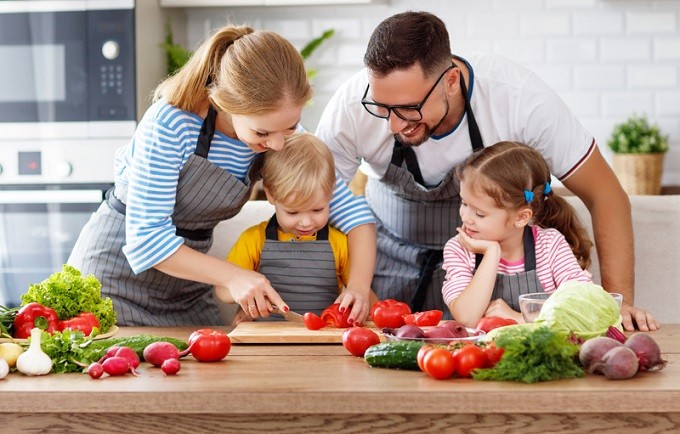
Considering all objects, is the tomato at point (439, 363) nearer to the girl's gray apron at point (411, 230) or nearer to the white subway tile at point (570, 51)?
the girl's gray apron at point (411, 230)

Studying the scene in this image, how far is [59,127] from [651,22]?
9.62 feet

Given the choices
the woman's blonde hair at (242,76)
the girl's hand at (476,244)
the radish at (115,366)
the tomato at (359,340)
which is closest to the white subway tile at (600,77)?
the girl's hand at (476,244)

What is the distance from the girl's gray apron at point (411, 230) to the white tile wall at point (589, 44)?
199cm

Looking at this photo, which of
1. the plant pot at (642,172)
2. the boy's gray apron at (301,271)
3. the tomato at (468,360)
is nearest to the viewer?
the tomato at (468,360)

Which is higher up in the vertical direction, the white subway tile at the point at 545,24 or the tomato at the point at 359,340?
the white subway tile at the point at 545,24

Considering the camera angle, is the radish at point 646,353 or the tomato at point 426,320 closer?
the radish at point 646,353

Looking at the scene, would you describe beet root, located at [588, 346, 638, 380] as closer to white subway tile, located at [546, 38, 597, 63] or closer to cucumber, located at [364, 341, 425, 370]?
cucumber, located at [364, 341, 425, 370]

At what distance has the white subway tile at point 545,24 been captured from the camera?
474 cm

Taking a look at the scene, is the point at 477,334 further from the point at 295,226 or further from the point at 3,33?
the point at 3,33

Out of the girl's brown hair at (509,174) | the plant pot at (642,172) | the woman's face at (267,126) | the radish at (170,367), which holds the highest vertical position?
the woman's face at (267,126)

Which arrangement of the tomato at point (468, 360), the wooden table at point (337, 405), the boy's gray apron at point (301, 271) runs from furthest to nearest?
the boy's gray apron at point (301, 271), the tomato at point (468, 360), the wooden table at point (337, 405)

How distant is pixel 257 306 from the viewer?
7.58 ft

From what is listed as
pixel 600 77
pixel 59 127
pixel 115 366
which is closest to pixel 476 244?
pixel 115 366

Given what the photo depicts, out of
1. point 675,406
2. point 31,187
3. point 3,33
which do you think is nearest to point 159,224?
point 675,406
